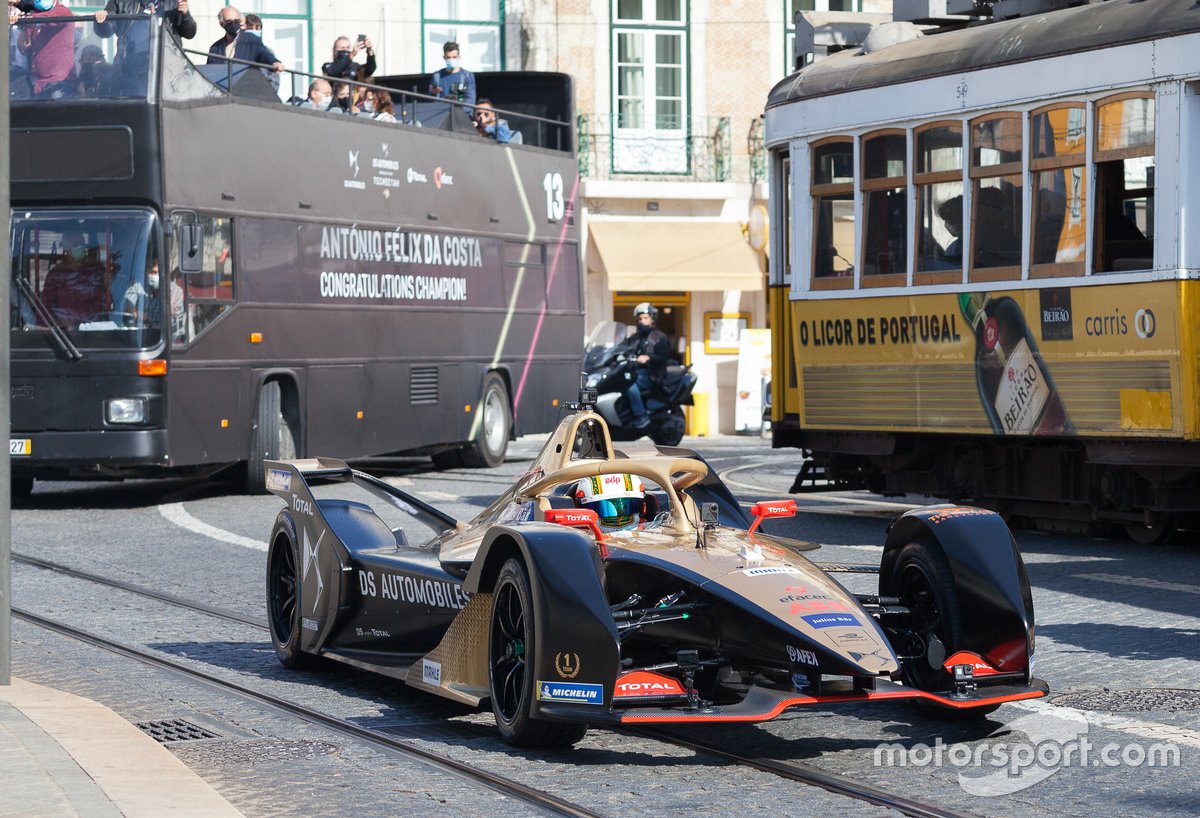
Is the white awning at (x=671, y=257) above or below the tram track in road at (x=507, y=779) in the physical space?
above

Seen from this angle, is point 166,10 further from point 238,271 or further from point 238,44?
point 238,271

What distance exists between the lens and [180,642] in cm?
1068

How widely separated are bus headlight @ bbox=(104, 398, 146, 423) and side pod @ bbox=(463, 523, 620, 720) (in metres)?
11.5

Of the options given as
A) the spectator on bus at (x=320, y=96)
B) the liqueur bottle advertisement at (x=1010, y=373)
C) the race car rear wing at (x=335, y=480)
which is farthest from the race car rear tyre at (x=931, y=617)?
the spectator on bus at (x=320, y=96)

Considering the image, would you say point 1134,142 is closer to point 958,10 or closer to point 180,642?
point 958,10

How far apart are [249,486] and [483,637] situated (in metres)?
12.8

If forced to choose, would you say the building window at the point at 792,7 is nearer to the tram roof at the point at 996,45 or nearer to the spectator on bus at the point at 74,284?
the tram roof at the point at 996,45

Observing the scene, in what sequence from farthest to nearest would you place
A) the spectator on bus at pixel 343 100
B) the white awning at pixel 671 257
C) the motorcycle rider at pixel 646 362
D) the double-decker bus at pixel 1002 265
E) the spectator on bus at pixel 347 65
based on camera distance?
the white awning at pixel 671 257 → the motorcycle rider at pixel 646 362 → the spectator on bus at pixel 347 65 → the spectator on bus at pixel 343 100 → the double-decker bus at pixel 1002 265

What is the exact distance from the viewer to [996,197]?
15164 mm

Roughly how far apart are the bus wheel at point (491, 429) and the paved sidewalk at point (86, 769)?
52.1 feet

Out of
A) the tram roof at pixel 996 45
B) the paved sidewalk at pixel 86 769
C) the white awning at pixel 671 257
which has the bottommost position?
the paved sidewalk at pixel 86 769

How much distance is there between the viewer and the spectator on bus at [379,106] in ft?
73.4

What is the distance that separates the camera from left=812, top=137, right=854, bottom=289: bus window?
1680 cm

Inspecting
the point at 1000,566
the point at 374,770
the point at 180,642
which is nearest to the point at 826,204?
the point at 180,642
